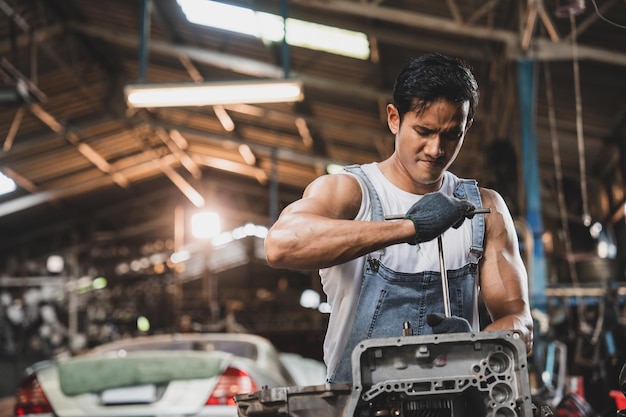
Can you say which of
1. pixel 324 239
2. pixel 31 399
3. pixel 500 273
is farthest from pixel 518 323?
pixel 31 399

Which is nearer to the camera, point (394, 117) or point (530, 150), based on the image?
point (394, 117)

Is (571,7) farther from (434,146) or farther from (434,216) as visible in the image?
(434,216)

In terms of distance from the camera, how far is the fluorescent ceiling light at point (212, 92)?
26.3ft

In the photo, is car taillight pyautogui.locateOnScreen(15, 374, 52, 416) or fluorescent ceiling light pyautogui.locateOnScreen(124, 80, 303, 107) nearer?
car taillight pyautogui.locateOnScreen(15, 374, 52, 416)

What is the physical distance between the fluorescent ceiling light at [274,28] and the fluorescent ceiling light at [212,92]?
2590mm

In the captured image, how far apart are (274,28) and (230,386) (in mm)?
6830

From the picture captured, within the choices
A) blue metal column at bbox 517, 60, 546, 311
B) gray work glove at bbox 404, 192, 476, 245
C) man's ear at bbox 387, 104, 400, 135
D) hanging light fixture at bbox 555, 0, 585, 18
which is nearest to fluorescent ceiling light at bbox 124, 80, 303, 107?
blue metal column at bbox 517, 60, 546, 311

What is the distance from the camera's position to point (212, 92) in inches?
316

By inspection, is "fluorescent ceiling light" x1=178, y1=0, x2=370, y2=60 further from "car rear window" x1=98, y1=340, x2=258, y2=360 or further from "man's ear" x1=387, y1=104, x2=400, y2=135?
"man's ear" x1=387, y1=104, x2=400, y2=135

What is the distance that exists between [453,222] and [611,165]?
37.3 ft

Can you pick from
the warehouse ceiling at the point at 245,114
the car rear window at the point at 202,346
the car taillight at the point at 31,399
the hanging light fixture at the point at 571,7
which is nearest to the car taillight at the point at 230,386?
the car taillight at the point at 31,399

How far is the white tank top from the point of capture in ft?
6.84

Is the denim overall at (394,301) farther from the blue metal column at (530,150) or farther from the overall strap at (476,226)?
the blue metal column at (530,150)

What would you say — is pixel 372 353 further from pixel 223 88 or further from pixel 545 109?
pixel 545 109
